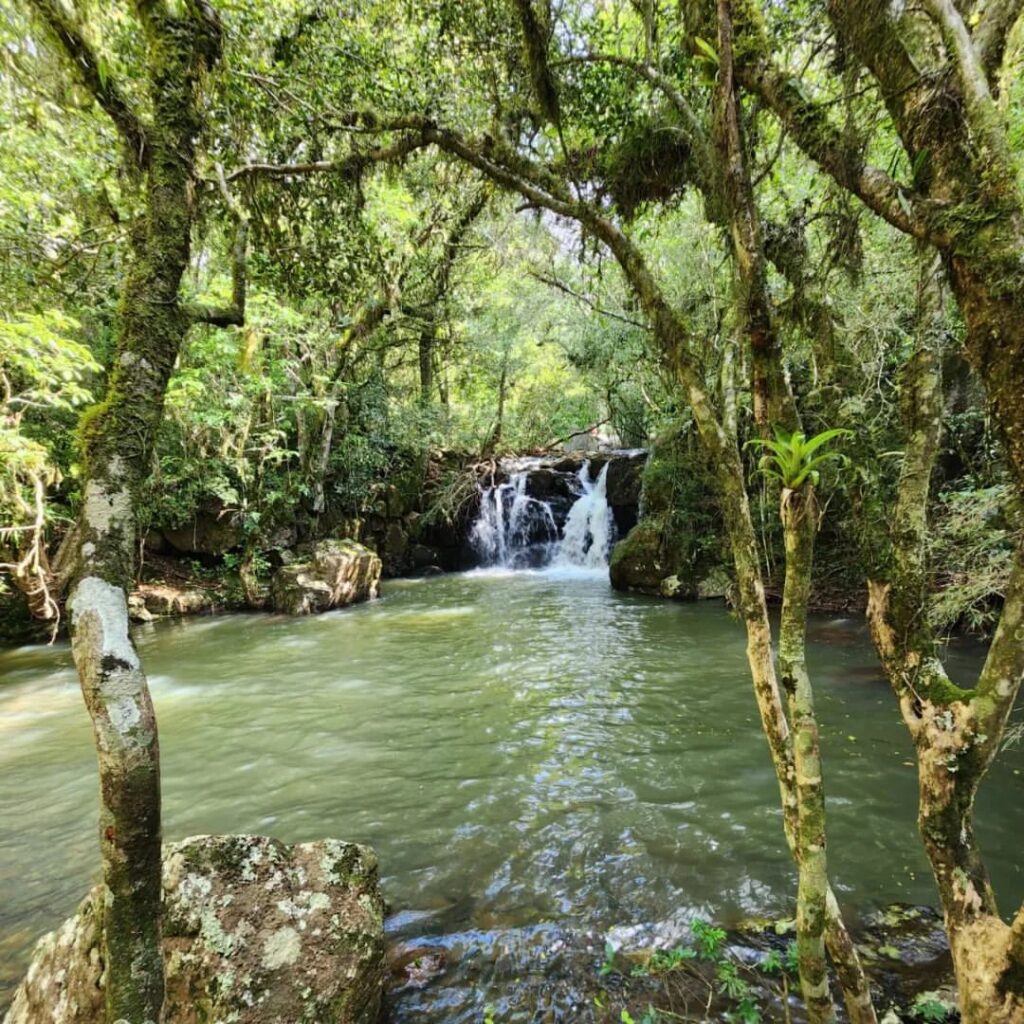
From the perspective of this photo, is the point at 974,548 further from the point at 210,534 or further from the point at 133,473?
the point at 210,534

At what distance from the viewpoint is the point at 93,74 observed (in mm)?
2494

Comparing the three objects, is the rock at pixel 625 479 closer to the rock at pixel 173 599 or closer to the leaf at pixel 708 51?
the rock at pixel 173 599

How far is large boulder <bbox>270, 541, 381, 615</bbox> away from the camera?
13000 mm

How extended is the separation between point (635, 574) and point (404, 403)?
9.56 m

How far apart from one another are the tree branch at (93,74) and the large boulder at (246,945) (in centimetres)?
328

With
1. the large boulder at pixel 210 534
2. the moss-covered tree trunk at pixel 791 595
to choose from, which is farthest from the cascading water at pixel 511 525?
the moss-covered tree trunk at pixel 791 595

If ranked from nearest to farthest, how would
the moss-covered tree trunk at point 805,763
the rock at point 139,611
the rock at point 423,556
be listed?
the moss-covered tree trunk at point 805,763, the rock at point 139,611, the rock at point 423,556

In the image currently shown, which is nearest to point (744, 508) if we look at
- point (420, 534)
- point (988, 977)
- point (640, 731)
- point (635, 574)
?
point (988, 977)

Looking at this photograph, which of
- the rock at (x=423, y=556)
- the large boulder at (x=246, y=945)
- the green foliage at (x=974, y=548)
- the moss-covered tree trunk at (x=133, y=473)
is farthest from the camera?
the rock at (x=423, y=556)

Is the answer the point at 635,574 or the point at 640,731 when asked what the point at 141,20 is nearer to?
the point at 640,731

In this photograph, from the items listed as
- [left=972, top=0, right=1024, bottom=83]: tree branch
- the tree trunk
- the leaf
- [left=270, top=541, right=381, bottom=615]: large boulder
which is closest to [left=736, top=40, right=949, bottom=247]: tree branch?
the leaf

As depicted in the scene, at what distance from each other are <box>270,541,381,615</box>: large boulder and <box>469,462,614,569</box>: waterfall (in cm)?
519

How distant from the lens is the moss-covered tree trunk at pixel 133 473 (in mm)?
1808

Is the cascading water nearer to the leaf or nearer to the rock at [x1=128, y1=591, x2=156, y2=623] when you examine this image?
the rock at [x1=128, y1=591, x2=156, y2=623]
